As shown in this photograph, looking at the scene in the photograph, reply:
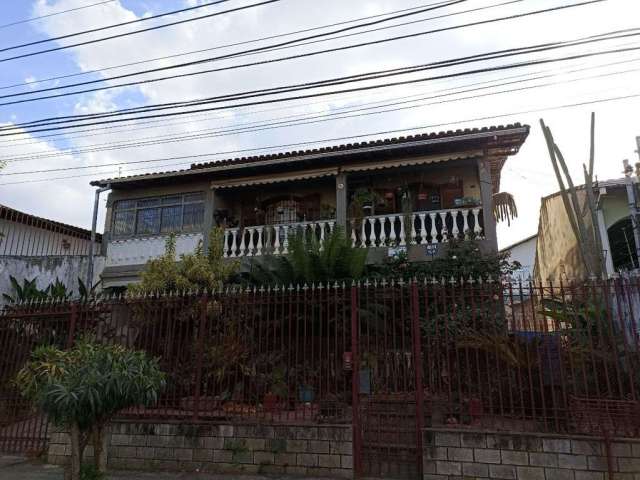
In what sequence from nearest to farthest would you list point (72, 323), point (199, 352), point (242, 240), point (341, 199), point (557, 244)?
point (199, 352), point (72, 323), point (341, 199), point (242, 240), point (557, 244)

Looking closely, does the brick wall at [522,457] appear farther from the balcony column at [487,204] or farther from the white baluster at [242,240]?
the white baluster at [242,240]

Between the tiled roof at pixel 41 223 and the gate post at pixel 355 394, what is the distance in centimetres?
1084

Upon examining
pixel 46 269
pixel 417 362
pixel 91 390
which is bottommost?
pixel 91 390

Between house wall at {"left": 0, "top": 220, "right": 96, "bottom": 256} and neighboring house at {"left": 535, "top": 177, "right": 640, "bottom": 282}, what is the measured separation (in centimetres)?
1292

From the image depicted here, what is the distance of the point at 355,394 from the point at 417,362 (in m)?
0.86

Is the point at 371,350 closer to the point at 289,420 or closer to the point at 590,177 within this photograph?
the point at 289,420

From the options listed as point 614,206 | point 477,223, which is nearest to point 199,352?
point 477,223

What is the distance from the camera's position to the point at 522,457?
5.10 m

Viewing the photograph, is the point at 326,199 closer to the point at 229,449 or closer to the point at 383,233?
the point at 383,233

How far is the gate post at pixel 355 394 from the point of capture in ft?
18.4

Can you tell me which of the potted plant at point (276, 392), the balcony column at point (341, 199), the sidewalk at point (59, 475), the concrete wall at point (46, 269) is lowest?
the sidewalk at point (59, 475)

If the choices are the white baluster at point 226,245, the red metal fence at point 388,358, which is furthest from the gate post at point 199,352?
the white baluster at point 226,245

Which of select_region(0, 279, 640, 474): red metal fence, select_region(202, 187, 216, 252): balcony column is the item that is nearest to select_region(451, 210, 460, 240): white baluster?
select_region(0, 279, 640, 474): red metal fence

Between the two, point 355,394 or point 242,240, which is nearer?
point 355,394
